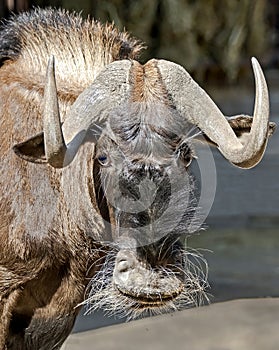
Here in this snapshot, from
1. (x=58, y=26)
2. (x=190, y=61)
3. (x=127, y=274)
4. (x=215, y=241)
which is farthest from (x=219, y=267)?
(x=127, y=274)

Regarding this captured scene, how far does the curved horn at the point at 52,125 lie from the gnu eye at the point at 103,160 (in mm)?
263

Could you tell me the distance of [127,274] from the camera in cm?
375

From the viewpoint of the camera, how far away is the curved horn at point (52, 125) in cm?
350

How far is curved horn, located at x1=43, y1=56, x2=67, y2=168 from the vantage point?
350cm

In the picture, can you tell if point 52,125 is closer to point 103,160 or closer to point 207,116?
point 103,160

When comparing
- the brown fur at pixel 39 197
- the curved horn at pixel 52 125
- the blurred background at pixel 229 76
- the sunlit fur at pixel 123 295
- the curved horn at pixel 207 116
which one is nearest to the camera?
the curved horn at pixel 52 125

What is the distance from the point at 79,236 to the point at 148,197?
2.31 feet

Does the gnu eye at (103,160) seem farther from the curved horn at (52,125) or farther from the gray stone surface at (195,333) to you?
the gray stone surface at (195,333)

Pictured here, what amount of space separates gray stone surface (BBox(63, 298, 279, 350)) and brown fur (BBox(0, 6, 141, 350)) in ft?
5.01

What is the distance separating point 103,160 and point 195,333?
2.71m

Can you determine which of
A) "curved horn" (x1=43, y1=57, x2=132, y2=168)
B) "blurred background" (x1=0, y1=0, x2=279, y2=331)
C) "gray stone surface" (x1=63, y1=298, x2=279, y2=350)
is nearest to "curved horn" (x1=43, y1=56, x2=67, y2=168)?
"curved horn" (x1=43, y1=57, x2=132, y2=168)

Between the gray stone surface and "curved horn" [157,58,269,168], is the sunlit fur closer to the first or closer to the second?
"curved horn" [157,58,269,168]

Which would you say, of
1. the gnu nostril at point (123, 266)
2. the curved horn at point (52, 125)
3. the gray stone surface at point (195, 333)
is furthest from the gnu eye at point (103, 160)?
the gray stone surface at point (195, 333)

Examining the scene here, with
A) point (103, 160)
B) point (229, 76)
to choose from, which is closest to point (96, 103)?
point (103, 160)
